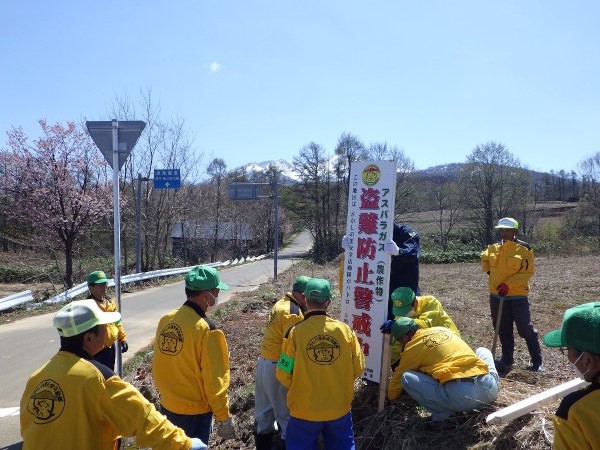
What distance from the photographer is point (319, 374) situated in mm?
3186

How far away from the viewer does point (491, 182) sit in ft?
142

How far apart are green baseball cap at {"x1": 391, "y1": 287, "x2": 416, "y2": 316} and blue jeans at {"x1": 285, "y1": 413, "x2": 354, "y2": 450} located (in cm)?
144

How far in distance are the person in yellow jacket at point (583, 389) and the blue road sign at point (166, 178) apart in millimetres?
17089

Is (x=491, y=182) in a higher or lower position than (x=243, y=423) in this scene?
higher

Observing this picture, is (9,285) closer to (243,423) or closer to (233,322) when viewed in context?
(233,322)

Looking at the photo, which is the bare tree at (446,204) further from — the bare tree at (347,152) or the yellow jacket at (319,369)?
the yellow jacket at (319,369)

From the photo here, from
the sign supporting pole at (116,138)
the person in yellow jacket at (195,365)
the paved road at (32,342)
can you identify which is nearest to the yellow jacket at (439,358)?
the person in yellow jacket at (195,365)

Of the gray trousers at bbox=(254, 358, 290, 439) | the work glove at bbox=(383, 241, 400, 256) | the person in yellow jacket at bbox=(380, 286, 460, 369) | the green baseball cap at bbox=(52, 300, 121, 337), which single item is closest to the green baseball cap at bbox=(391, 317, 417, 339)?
the person in yellow jacket at bbox=(380, 286, 460, 369)

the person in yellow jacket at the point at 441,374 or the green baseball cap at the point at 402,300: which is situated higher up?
the green baseball cap at the point at 402,300

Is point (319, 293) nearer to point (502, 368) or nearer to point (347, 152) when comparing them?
point (502, 368)

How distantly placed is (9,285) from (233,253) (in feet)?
52.0

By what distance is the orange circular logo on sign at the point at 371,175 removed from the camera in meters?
4.59

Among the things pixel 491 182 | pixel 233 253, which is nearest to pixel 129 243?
pixel 233 253

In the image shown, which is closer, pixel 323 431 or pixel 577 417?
pixel 577 417
